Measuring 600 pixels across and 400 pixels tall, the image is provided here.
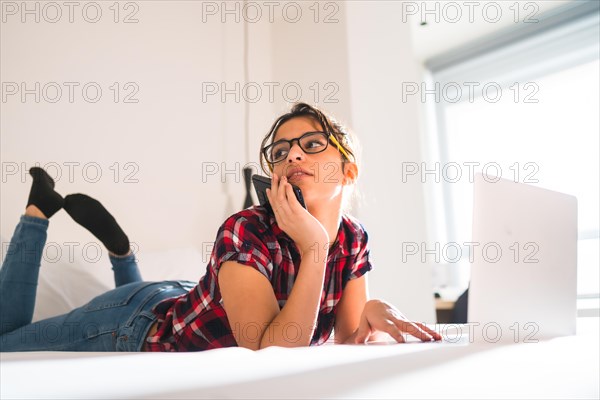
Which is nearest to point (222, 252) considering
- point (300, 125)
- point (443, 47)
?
point (300, 125)

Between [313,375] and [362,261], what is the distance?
850mm

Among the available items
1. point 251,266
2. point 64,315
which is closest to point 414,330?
point 251,266

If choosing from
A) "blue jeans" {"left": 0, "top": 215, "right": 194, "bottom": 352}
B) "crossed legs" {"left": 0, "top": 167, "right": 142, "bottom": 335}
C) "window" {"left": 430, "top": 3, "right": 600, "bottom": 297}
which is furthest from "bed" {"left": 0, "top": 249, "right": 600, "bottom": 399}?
"window" {"left": 430, "top": 3, "right": 600, "bottom": 297}

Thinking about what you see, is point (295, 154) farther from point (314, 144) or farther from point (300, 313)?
point (300, 313)

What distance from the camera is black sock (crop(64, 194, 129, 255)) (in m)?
1.48

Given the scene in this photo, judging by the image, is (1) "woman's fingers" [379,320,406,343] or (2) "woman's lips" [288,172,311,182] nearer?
(1) "woman's fingers" [379,320,406,343]

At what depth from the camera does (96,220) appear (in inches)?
58.6

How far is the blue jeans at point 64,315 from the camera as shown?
1192 mm

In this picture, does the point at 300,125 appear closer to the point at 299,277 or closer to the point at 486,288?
the point at 299,277

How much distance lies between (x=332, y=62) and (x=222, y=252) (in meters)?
1.50

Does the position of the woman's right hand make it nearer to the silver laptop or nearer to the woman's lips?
the woman's lips

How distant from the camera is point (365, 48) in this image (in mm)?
2258

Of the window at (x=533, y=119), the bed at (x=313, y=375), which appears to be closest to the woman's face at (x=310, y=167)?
the bed at (x=313, y=375)

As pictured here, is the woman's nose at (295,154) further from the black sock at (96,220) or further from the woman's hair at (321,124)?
the black sock at (96,220)
